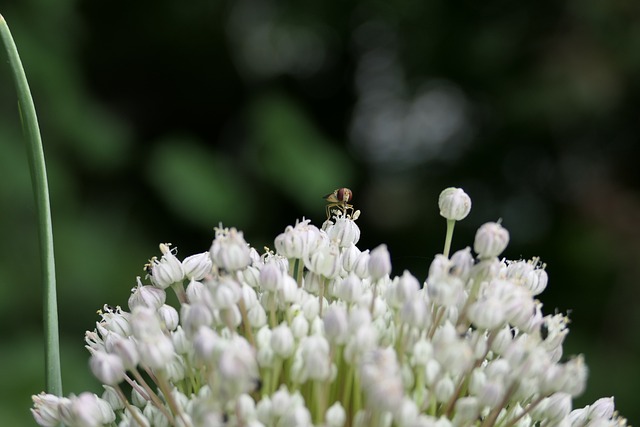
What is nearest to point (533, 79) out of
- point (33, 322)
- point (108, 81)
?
point (108, 81)

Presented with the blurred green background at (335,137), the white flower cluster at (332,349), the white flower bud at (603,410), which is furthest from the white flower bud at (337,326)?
the blurred green background at (335,137)

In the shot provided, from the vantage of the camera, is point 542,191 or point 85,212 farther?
point 542,191

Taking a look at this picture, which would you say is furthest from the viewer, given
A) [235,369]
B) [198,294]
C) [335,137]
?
[335,137]

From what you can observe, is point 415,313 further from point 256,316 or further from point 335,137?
point 335,137

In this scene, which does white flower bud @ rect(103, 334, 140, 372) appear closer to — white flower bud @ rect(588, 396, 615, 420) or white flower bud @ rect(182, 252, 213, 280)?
white flower bud @ rect(182, 252, 213, 280)

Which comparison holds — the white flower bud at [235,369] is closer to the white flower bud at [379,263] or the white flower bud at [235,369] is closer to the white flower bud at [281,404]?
the white flower bud at [281,404]

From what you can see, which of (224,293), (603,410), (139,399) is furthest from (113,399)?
(603,410)

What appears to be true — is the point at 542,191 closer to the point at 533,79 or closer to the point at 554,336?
the point at 533,79

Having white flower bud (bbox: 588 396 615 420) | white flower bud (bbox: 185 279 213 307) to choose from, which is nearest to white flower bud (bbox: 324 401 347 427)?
white flower bud (bbox: 185 279 213 307)
